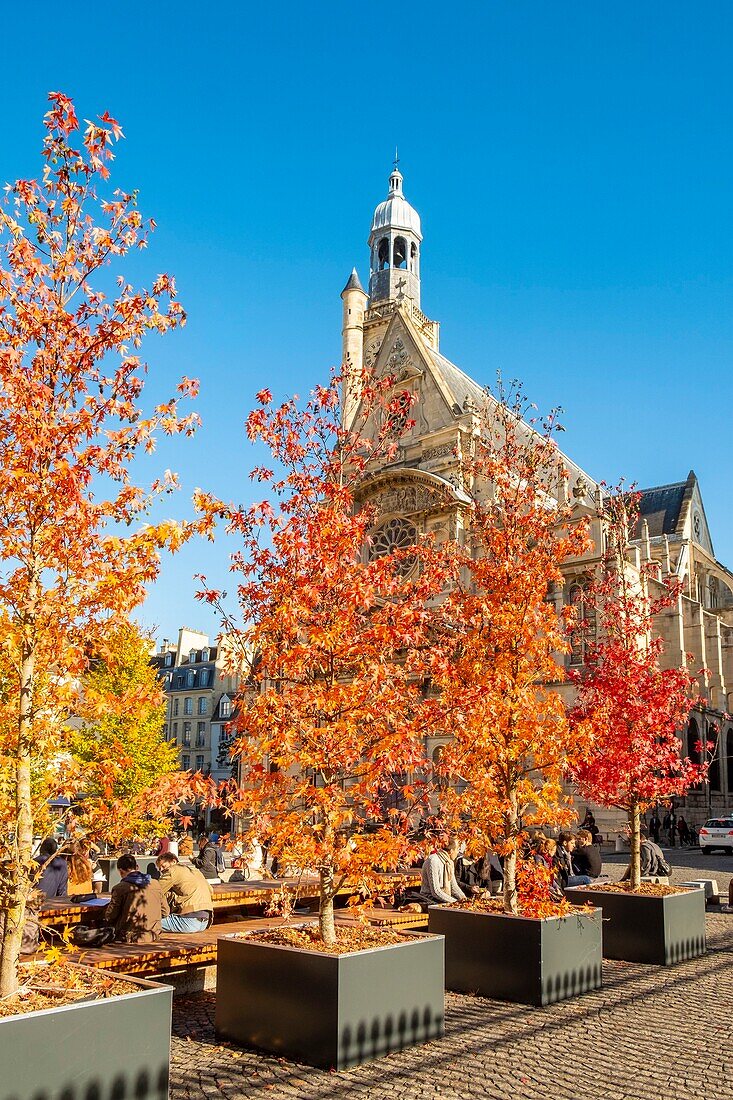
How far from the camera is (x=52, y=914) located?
9086 mm

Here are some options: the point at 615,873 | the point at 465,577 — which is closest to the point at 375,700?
the point at 615,873

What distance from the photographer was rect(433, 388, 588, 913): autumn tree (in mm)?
9234

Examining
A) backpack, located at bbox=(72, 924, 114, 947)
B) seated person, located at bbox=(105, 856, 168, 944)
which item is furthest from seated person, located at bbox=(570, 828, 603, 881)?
backpack, located at bbox=(72, 924, 114, 947)

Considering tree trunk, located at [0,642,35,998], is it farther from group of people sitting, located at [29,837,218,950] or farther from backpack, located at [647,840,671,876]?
backpack, located at [647,840,671,876]

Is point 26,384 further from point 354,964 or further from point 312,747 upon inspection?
point 354,964

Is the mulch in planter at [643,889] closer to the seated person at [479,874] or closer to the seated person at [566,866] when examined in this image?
the seated person at [566,866]

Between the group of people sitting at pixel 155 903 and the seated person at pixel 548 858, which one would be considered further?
the seated person at pixel 548 858

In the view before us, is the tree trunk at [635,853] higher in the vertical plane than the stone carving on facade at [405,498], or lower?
lower

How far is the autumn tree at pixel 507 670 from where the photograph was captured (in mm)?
9234

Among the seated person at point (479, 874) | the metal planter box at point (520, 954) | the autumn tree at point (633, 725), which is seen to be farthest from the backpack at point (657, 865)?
the metal planter box at point (520, 954)

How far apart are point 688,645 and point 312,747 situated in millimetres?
34673

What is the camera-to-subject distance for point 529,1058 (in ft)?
21.6

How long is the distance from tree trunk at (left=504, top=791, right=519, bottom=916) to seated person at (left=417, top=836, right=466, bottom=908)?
3.90 ft

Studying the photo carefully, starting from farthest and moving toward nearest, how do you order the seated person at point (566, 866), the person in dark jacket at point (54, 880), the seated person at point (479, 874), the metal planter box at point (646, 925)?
1. the seated person at point (566, 866)
2. the seated person at point (479, 874)
3. the person in dark jacket at point (54, 880)
4. the metal planter box at point (646, 925)
